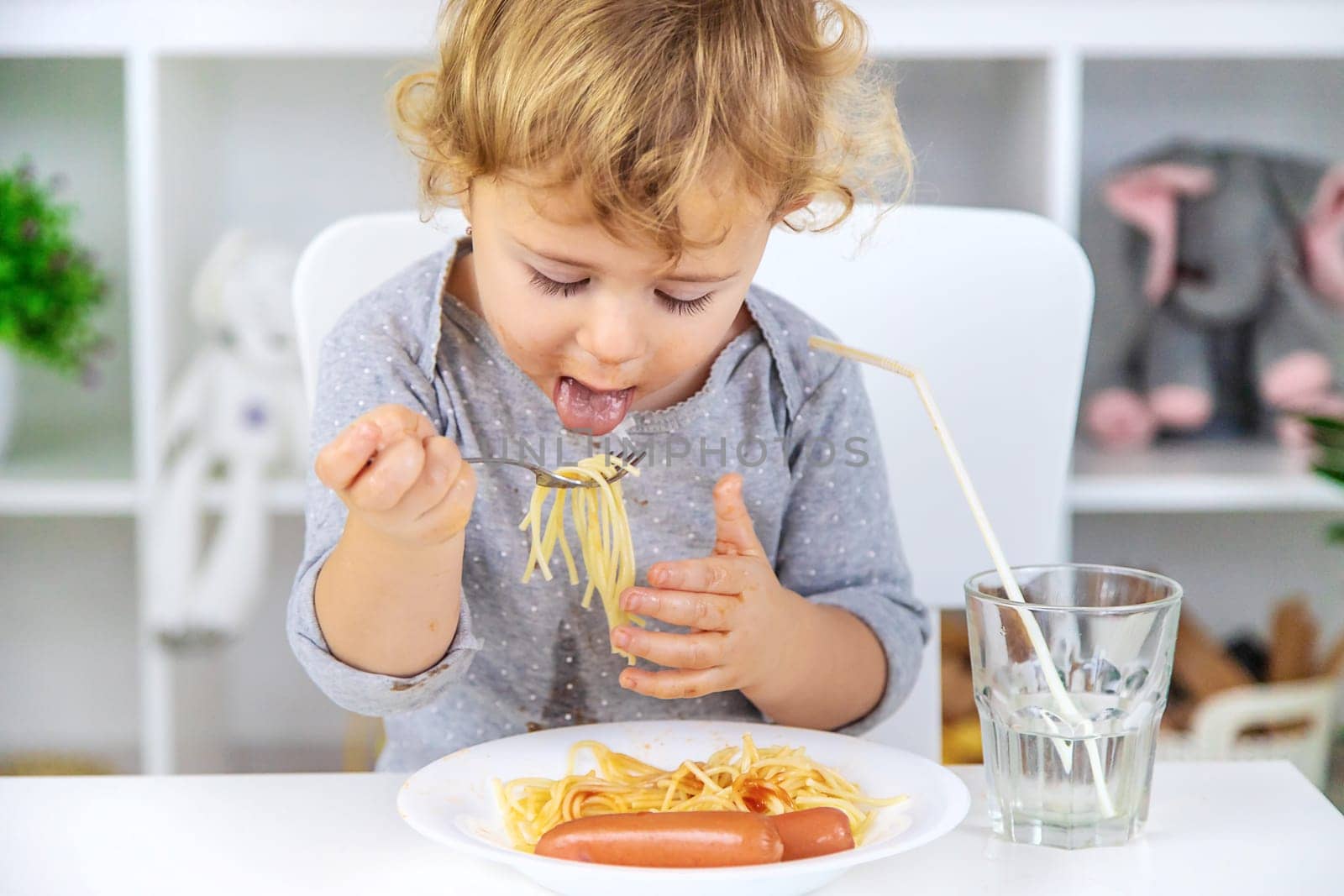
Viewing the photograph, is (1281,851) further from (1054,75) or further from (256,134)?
(256,134)

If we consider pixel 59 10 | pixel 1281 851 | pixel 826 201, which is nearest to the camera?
pixel 1281 851

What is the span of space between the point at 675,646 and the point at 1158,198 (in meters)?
1.28

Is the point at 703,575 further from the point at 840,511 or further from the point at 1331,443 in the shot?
the point at 1331,443

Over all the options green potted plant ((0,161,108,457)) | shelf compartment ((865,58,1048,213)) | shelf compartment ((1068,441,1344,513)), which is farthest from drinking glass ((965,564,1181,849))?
green potted plant ((0,161,108,457))

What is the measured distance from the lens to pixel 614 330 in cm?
76

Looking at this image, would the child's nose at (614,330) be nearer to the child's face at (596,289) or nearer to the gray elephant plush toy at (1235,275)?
the child's face at (596,289)

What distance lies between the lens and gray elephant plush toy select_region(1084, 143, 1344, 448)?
5.83 ft

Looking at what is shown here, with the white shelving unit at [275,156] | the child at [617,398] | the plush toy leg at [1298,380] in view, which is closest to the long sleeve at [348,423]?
the child at [617,398]

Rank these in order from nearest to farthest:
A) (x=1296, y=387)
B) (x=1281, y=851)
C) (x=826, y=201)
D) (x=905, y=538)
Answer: (x=1281, y=851) < (x=826, y=201) < (x=905, y=538) < (x=1296, y=387)

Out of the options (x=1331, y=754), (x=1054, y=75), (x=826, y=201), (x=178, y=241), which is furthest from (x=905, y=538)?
(x=178, y=241)

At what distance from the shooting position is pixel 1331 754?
184cm

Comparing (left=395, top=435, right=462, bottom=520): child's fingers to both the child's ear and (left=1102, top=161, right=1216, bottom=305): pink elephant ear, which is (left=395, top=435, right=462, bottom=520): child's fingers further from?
(left=1102, top=161, right=1216, bottom=305): pink elephant ear

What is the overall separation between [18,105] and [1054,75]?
4.92 ft

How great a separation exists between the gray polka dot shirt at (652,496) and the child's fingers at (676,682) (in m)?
0.22
